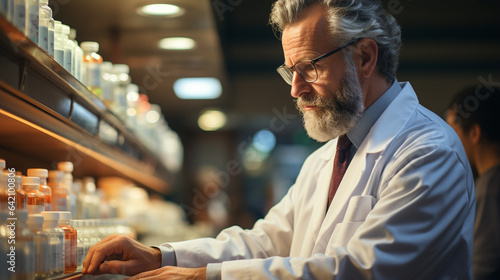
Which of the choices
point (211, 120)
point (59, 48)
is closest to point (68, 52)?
point (59, 48)

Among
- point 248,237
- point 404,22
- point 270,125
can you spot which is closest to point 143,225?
point 248,237

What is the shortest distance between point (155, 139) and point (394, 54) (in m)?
3.26

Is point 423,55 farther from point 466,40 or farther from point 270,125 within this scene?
point 270,125

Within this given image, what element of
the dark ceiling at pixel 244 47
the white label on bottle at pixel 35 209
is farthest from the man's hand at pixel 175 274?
the dark ceiling at pixel 244 47

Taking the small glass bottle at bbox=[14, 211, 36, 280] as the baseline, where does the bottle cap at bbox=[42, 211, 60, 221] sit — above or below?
above

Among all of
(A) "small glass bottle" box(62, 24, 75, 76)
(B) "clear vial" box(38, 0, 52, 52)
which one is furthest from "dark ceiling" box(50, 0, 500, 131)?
(B) "clear vial" box(38, 0, 52, 52)

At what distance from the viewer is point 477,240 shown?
3.19 metres

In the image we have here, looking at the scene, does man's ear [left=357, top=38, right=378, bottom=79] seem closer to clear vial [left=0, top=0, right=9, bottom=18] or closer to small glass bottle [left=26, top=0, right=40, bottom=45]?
small glass bottle [left=26, top=0, right=40, bottom=45]

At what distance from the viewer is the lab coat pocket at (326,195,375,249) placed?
67.6 inches

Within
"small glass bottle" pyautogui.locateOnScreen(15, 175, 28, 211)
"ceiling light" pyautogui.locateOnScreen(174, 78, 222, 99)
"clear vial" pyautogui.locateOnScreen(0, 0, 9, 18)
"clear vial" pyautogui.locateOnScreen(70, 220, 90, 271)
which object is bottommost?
"clear vial" pyautogui.locateOnScreen(70, 220, 90, 271)

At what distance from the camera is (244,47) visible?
6.85 meters

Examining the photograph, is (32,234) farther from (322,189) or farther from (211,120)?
(211,120)

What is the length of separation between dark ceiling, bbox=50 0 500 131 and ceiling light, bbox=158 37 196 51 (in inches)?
2.6

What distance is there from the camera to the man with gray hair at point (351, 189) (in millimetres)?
1521
